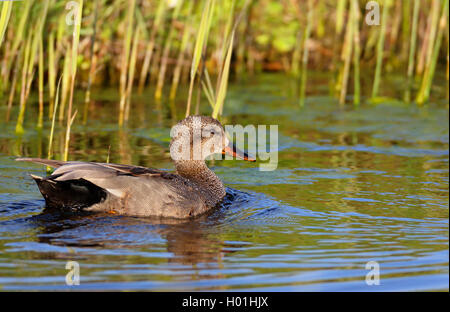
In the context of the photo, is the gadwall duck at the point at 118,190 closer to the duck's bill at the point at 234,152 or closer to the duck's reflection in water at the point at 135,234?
the duck's reflection in water at the point at 135,234

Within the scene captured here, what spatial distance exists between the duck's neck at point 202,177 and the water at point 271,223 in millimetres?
176

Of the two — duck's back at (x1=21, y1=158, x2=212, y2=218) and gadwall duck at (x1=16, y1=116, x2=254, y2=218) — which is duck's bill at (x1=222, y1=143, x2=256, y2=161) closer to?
gadwall duck at (x1=16, y1=116, x2=254, y2=218)

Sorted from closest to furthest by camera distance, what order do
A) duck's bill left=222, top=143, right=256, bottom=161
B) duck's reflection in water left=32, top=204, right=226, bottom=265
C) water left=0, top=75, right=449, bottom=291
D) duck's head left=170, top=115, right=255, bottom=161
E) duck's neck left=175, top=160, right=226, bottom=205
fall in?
water left=0, top=75, right=449, bottom=291 → duck's reflection in water left=32, top=204, right=226, bottom=265 → duck's neck left=175, top=160, right=226, bottom=205 → duck's head left=170, top=115, right=255, bottom=161 → duck's bill left=222, top=143, right=256, bottom=161

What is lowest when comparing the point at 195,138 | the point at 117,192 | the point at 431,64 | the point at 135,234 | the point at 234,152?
the point at 135,234

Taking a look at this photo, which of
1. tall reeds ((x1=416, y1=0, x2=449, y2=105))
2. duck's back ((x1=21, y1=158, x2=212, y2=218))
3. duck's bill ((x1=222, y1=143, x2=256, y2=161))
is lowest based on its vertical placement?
duck's back ((x1=21, y1=158, x2=212, y2=218))

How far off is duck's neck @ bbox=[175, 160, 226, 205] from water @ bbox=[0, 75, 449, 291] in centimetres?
18

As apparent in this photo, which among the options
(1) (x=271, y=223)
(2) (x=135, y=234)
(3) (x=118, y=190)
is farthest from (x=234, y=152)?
(2) (x=135, y=234)

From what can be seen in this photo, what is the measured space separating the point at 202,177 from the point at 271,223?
3.71 ft

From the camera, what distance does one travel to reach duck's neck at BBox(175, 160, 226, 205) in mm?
6805

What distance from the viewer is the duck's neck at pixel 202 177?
22.3 ft

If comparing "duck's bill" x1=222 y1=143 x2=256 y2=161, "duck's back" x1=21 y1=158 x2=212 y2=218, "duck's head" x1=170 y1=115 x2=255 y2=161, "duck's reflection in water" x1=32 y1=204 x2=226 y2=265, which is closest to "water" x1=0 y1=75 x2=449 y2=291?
"duck's reflection in water" x1=32 y1=204 x2=226 y2=265

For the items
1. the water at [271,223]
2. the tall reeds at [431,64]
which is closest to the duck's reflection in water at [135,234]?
the water at [271,223]

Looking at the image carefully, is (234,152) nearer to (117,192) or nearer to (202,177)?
(202,177)

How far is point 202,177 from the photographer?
22.9ft
